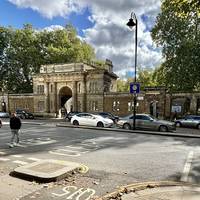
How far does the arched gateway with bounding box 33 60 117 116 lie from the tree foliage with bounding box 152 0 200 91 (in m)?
11.0

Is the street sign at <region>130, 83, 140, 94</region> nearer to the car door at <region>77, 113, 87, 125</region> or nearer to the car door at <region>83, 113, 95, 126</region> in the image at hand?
the car door at <region>83, 113, 95, 126</region>

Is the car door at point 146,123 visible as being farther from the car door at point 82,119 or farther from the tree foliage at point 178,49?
the tree foliage at point 178,49

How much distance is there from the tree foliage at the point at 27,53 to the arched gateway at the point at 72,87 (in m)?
7.93

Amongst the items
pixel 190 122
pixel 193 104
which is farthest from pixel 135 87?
pixel 193 104

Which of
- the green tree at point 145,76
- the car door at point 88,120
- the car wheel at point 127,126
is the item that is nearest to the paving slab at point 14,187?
the car wheel at point 127,126

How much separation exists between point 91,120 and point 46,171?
18.7m

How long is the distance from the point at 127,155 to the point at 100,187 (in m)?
4.54

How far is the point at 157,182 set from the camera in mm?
7430

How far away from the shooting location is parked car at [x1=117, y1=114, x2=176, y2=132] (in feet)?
74.9

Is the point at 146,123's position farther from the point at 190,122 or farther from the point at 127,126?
the point at 190,122

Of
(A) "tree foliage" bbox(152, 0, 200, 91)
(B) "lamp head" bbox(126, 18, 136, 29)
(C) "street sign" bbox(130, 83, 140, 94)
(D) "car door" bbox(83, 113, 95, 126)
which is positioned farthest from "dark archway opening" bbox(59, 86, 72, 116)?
(B) "lamp head" bbox(126, 18, 136, 29)

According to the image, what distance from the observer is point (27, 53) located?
5566 centimetres

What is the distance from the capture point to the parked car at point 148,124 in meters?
22.8

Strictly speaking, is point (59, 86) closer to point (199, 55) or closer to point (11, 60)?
point (11, 60)
